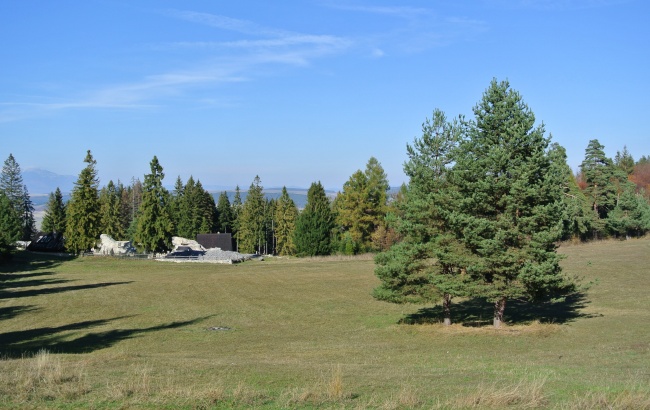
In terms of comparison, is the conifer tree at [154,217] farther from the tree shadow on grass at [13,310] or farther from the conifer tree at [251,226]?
the tree shadow on grass at [13,310]

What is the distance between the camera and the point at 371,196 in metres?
80.6

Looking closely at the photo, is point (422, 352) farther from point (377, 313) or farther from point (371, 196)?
point (371, 196)

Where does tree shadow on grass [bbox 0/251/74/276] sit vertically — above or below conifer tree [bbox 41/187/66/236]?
below

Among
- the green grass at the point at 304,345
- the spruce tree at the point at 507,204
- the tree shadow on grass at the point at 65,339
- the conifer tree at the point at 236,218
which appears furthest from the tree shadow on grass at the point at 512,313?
the conifer tree at the point at 236,218

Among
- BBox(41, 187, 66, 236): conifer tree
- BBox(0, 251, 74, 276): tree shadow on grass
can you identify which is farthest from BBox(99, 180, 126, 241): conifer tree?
BBox(0, 251, 74, 276): tree shadow on grass

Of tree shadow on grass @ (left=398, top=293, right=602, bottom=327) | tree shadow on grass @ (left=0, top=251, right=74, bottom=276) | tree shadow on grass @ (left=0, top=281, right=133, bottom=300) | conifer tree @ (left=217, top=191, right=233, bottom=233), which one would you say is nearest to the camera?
tree shadow on grass @ (left=398, top=293, right=602, bottom=327)

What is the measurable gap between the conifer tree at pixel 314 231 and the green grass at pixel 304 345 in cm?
2510

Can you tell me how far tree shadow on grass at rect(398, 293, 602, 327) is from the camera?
2878 cm

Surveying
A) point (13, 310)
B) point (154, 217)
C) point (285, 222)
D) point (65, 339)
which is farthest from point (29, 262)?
point (65, 339)

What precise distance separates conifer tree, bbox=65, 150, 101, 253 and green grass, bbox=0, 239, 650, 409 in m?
16.1

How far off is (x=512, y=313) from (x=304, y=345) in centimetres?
1345

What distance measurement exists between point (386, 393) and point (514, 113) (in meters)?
17.8

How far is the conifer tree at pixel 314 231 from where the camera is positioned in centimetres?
8488

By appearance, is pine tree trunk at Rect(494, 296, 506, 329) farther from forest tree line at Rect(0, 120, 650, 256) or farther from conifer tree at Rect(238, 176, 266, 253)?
conifer tree at Rect(238, 176, 266, 253)
